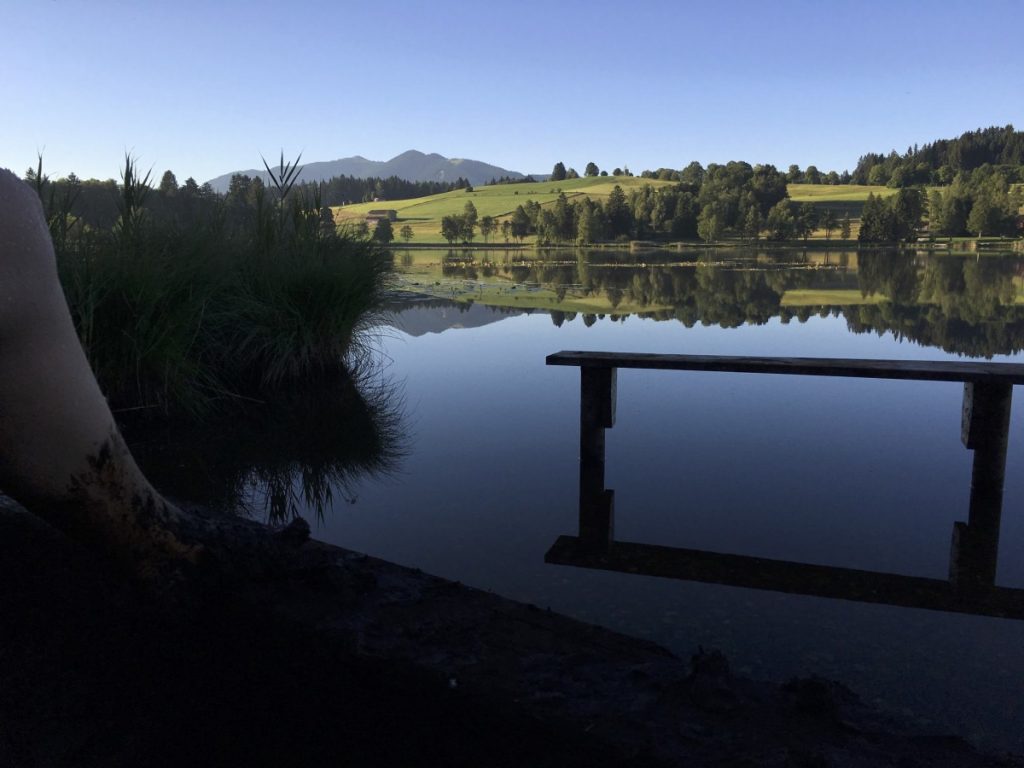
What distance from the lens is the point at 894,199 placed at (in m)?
85.8

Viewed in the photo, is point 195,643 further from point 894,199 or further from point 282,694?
point 894,199

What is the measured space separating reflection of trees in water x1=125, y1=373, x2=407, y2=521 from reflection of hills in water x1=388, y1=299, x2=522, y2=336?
5083 millimetres

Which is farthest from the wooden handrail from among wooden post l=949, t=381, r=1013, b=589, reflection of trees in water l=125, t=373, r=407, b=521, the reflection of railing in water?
reflection of trees in water l=125, t=373, r=407, b=521

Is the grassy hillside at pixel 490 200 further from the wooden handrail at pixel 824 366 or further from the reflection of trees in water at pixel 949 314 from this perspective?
the wooden handrail at pixel 824 366

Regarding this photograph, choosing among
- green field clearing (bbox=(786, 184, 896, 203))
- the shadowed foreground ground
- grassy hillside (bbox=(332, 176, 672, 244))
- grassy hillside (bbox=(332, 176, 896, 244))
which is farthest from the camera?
green field clearing (bbox=(786, 184, 896, 203))

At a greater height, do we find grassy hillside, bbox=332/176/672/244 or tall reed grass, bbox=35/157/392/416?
grassy hillside, bbox=332/176/672/244

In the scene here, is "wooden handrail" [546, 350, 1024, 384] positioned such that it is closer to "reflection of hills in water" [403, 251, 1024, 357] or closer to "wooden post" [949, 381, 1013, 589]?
"wooden post" [949, 381, 1013, 589]

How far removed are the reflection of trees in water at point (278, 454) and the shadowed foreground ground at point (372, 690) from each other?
1524mm

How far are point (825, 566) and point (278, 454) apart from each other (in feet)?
11.2

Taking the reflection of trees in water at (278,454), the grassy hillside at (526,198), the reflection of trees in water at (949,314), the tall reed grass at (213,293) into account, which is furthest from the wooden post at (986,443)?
the grassy hillside at (526,198)

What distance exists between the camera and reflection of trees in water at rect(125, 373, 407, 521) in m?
4.25

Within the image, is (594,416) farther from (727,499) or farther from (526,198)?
(526,198)

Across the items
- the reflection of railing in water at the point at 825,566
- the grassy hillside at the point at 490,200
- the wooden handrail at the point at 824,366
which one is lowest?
the reflection of railing in water at the point at 825,566

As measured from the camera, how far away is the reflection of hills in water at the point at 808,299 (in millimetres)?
11688
